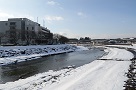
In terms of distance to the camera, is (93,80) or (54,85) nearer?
(54,85)

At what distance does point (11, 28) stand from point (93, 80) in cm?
7774

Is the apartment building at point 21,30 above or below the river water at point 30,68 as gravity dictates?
above

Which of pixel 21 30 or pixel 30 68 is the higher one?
pixel 21 30

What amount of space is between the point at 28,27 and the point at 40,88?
262 ft

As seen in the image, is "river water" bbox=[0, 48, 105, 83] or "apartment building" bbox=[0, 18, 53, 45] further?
"apartment building" bbox=[0, 18, 53, 45]

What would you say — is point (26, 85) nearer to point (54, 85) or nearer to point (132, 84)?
point (54, 85)

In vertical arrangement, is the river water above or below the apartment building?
below

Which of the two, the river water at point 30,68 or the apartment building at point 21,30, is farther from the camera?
the apartment building at point 21,30

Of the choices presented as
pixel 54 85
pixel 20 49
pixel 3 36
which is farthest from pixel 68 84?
pixel 3 36

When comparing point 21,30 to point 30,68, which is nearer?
point 30,68

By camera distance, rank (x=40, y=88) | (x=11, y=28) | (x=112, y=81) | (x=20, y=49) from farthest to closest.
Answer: (x=11, y=28) → (x=20, y=49) → (x=112, y=81) → (x=40, y=88)

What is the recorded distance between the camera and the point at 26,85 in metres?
15.6

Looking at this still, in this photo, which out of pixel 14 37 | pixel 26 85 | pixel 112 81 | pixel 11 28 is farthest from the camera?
pixel 11 28

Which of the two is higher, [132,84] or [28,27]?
[28,27]
